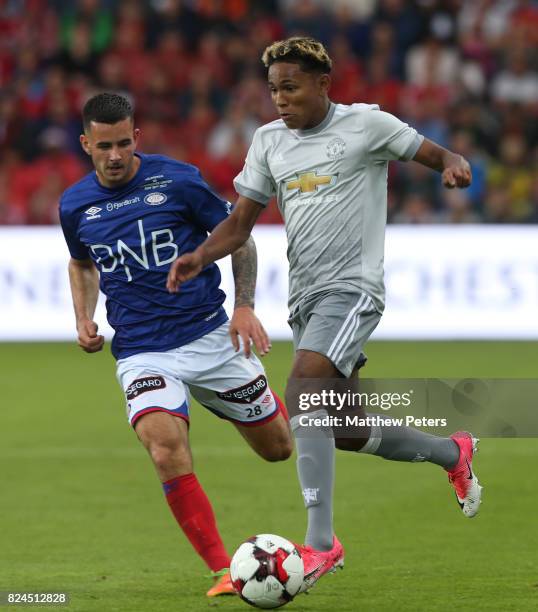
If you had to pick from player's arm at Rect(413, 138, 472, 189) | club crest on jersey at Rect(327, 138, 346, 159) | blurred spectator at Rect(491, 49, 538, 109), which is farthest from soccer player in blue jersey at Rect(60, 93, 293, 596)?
blurred spectator at Rect(491, 49, 538, 109)

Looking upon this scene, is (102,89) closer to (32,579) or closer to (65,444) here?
(65,444)

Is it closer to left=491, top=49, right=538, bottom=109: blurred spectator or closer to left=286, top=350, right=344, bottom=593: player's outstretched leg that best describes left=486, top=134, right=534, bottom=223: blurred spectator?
left=491, top=49, right=538, bottom=109: blurred spectator

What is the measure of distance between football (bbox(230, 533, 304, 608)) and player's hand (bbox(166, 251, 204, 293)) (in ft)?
3.73

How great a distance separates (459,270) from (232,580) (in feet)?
29.9

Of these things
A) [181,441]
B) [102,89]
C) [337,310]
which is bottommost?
[102,89]

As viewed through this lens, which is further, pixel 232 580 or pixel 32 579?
Result: pixel 32 579

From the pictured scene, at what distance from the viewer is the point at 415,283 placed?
46.6ft

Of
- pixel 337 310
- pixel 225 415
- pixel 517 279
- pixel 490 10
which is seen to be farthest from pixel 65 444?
pixel 490 10

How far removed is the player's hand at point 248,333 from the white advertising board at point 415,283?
27.7 feet

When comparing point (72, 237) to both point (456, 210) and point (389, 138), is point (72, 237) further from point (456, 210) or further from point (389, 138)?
point (456, 210)

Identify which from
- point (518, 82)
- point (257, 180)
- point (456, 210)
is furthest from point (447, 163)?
point (518, 82)

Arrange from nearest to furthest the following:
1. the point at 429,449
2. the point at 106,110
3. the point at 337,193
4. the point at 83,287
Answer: the point at 337,193
the point at 106,110
the point at 429,449
the point at 83,287

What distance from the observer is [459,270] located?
14117 mm

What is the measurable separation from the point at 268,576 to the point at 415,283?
9.13 meters
